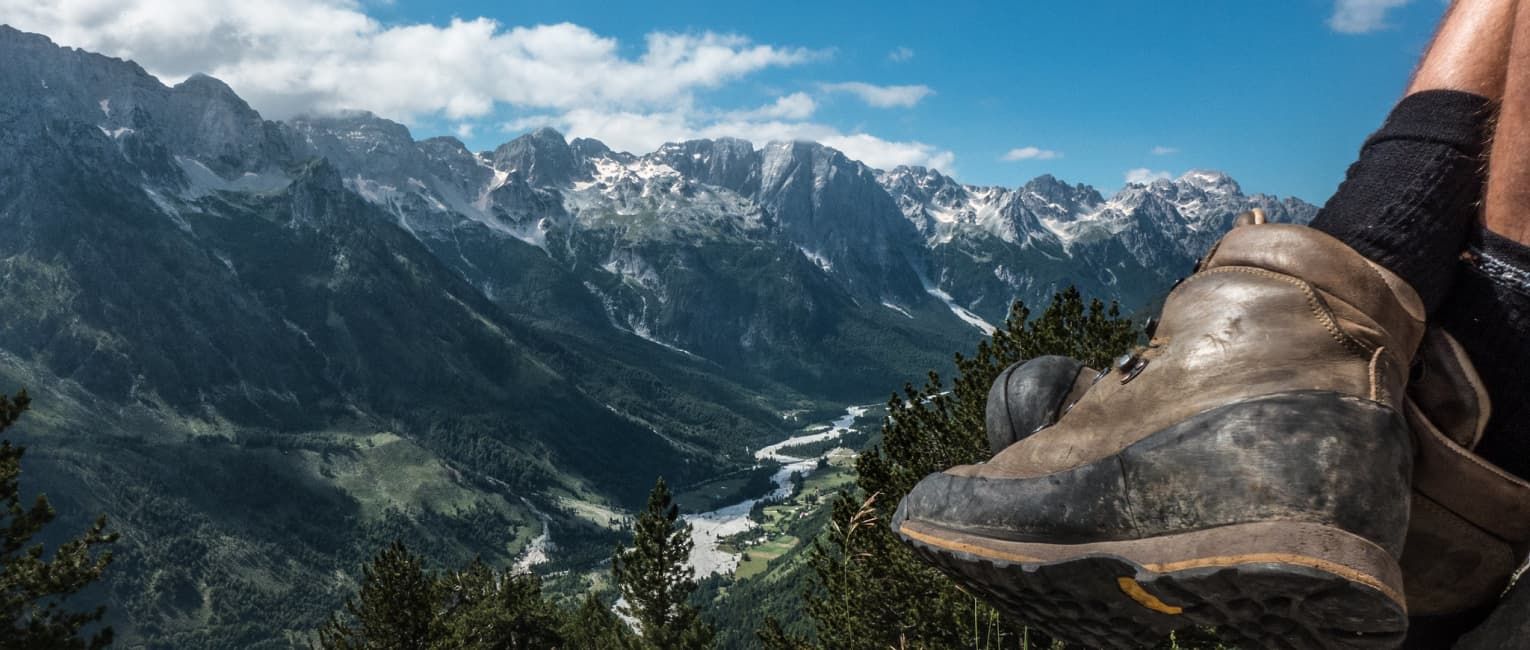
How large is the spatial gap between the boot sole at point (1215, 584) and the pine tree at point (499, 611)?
35808 mm

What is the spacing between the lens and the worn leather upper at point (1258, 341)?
7.56 feet

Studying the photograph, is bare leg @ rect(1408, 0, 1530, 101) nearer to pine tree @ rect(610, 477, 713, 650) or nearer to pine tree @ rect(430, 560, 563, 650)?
pine tree @ rect(610, 477, 713, 650)

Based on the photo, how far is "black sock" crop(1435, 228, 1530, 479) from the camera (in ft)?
7.70

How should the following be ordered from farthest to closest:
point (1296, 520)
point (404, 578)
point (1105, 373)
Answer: point (404, 578) → point (1105, 373) → point (1296, 520)

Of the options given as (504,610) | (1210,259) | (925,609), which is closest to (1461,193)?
(1210,259)

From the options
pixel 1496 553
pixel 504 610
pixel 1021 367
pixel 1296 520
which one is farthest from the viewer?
pixel 504 610

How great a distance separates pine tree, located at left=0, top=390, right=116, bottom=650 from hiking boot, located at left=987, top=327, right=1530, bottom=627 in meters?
20.3

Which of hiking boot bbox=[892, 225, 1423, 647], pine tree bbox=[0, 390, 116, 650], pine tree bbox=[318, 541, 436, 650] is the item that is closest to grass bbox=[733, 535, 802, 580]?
pine tree bbox=[318, 541, 436, 650]

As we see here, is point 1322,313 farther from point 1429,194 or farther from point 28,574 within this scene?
point 28,574

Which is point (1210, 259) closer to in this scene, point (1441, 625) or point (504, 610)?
point (1441, 625)

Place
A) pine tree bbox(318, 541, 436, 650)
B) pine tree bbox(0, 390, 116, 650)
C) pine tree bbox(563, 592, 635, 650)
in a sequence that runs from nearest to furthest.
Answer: pine tree bbox(0, 390, 116, 650) < pine tree bbox(318, 541, 436, 650) < pine tree bbox(563, 592, 635, 650)

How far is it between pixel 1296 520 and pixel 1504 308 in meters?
1.07

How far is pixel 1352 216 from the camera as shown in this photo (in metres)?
2.61

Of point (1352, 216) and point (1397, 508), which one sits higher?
point (1352, 216)
